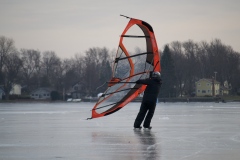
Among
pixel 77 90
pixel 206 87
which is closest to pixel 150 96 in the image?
pixel 206 87

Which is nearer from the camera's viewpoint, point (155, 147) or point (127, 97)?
point (155, 147)

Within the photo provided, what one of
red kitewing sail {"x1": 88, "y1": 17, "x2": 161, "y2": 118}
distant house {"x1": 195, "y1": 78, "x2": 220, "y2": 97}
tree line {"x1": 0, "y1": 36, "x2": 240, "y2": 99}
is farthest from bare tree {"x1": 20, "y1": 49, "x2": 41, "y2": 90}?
red kitewing sail {"x1": 88, "y1": 17, "x2": 161, "y2": 118}

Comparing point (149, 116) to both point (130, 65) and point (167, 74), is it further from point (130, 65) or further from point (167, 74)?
point (167, 74)

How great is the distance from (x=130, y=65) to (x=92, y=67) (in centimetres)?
13769

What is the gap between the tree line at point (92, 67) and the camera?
13552 centimetres

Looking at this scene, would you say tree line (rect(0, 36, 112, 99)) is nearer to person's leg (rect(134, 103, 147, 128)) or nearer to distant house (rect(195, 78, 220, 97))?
distant house (rect(195, 78, 220, 97))

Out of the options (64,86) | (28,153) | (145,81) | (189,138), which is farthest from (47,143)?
(64,86)

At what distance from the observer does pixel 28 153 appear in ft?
36.4

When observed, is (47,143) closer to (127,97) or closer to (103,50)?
(127,97)

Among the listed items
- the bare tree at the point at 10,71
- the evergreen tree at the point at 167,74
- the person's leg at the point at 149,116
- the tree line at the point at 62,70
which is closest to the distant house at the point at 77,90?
the tree line at the point at 62,70

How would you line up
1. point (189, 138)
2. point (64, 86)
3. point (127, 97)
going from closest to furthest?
point (189, 138)
point (127, 97)
point (64, 86)

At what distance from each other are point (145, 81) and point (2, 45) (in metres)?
124

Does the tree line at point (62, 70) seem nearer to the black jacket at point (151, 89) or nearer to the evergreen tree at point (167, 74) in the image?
the evergreen tree at point (167, 74)

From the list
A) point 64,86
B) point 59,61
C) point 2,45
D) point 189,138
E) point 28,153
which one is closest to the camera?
point 28,153
